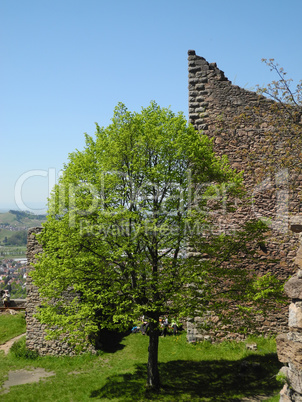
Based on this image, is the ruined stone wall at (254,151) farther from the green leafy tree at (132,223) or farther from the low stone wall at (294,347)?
the low stone wall at (294,347)

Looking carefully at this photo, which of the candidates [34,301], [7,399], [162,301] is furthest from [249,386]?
→ [34,301]

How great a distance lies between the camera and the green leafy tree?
431 inches

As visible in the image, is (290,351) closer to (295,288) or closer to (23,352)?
(295,288)

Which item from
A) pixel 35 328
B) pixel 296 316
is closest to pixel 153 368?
pixel 35 328

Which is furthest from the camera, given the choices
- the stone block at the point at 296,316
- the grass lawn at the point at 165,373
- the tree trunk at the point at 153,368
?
the tree trunk at the point at 153,368

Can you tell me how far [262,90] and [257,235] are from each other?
16.7 ft

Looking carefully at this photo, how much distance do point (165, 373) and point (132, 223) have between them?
228 inches

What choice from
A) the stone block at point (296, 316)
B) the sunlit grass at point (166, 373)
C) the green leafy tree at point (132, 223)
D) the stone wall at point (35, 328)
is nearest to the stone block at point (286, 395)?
the stone block at point (296, 316)

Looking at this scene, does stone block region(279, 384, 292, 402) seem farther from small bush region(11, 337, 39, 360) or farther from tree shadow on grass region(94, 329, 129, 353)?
small bush region(11, 337, 39, 360)

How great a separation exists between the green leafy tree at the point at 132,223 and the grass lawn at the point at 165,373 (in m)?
1.00

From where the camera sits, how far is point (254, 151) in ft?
51.4

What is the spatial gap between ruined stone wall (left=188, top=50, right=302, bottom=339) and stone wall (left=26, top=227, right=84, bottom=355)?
5793 mm

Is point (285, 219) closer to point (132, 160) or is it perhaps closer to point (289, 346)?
point (132, 160)

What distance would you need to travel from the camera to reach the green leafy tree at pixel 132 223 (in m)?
10.9
